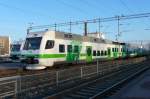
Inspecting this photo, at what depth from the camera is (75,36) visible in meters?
28.9

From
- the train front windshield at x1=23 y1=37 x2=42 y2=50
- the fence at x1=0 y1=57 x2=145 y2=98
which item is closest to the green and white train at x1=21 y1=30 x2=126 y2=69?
the train front windshield at x1=23 y1=37 x2=42 y2=50

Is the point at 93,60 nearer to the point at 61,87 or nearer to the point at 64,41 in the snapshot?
the point at 64,41

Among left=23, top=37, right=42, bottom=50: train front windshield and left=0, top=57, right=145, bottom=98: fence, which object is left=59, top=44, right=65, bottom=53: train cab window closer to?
left=23, top=37, right=42, bottom=50: train front windshield

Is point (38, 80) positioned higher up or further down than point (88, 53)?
further down

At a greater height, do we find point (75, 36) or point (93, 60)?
point (75, 36)

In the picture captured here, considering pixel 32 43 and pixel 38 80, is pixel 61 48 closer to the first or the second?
pixel 32 43

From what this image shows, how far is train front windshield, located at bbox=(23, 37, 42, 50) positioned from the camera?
2481 centimetres

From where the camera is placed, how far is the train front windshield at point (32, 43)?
2481 centimetres

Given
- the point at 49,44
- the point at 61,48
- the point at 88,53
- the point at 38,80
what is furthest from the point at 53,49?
the point at 38,80

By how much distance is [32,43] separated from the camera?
2569cm

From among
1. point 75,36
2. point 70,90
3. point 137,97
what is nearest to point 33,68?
point 75,36

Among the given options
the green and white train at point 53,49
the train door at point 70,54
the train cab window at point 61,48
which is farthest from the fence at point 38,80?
the train door at point 70,54

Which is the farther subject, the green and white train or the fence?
the green and white train

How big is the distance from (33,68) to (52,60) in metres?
1.75
